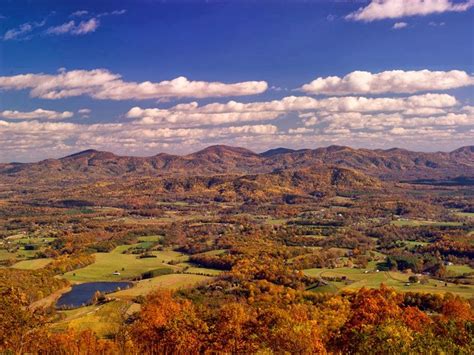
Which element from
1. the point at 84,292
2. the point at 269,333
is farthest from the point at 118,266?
the point at 269,333

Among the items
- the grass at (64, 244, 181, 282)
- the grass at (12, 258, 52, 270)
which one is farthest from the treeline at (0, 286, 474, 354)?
the grass at (12, 258, 52, 270)

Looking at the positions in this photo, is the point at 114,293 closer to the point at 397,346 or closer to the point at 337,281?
the point at 337,281

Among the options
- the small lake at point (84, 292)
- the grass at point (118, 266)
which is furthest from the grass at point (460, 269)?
the small lake at point (84, 292)

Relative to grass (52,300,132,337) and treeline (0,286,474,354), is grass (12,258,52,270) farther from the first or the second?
treeline (0,286,474,354)

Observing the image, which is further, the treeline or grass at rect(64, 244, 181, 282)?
grass at rect(64, 244, 181, 282)

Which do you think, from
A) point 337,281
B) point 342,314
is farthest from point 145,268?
point 342,314

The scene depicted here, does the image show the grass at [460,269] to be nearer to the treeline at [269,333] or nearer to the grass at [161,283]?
the treeline at [269,333]
